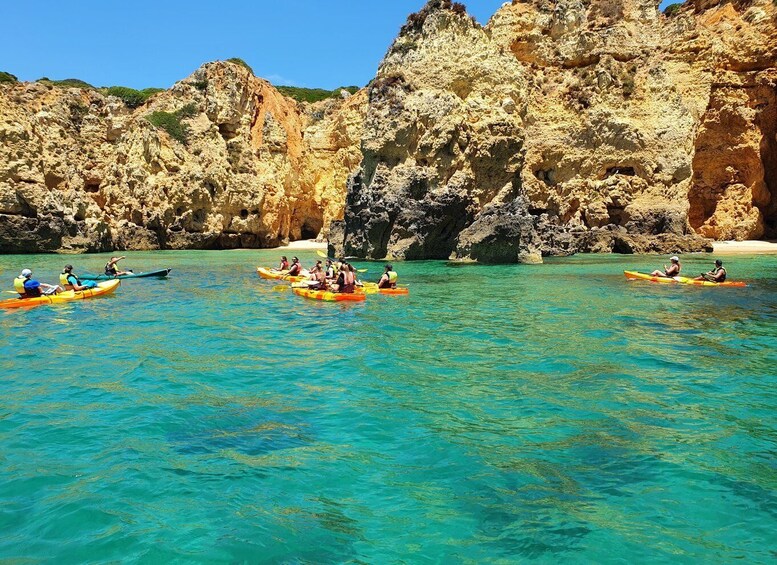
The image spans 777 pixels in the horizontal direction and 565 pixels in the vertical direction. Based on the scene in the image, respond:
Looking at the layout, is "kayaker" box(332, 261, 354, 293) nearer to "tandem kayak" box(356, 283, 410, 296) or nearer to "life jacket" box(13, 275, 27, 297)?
"tandem kayak" box(356, 283, 410, 296)

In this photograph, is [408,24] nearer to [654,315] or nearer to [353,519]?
[654,315]

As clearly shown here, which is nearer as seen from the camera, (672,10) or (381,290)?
(381,290)

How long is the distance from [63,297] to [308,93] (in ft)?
170

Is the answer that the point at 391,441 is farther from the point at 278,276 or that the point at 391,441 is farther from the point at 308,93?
the point at 308,93

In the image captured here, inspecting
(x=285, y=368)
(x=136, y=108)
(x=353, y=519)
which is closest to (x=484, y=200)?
(x=285, y=368)

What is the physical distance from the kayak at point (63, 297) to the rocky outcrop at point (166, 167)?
23564 millimetres

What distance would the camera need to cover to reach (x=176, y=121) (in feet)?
155

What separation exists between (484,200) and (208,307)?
58.2 ft

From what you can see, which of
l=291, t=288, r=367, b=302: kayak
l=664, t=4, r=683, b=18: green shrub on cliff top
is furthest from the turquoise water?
l=664, t=4, r=683, b=18: green shrub on cliff top

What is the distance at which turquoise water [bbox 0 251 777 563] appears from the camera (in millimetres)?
4512

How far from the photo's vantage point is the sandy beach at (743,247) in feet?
118

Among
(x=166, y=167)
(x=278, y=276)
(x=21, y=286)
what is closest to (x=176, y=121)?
(x=166, y=167)

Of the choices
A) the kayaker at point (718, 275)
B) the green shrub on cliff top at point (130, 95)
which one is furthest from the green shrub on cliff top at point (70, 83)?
the kayaker at point (718, 275)

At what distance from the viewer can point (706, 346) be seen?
10773 mm
